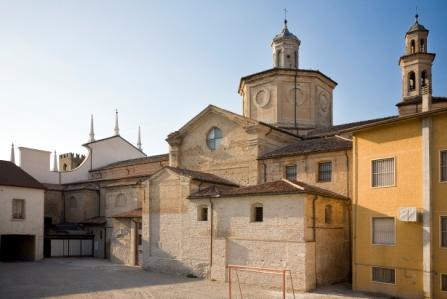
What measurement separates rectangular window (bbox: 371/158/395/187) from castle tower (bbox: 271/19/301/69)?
17352 millimetres

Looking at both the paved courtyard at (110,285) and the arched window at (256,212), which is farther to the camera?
the arched window at (256,212)

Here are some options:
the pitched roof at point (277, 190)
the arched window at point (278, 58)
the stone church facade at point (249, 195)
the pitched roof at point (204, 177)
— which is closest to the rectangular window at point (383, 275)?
the stone church facade at point (249, 195)

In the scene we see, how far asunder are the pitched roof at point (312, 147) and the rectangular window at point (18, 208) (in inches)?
783

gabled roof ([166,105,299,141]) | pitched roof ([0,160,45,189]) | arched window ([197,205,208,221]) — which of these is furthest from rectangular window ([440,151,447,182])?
pitched roof ([0,160,45,189])

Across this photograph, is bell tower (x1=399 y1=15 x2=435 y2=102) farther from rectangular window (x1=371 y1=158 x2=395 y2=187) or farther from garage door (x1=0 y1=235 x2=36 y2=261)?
garage door (x1=0 y1=235 x2=36 y2=261)

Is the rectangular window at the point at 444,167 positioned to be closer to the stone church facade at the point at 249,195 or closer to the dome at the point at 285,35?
the stone church facade at the point at 249,195

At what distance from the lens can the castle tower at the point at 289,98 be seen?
110 ft

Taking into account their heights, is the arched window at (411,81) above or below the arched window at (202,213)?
above

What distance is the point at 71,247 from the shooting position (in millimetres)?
38406

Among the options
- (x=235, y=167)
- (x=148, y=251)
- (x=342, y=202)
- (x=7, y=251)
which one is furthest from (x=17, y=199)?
(x=342, y=202)

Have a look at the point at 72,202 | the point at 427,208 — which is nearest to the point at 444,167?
the point at 427,208

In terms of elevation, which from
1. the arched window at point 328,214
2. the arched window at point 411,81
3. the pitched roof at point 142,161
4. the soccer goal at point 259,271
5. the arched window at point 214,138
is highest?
the arched window at point 411,81

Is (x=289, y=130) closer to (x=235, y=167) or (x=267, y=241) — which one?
(x=235, y=167)

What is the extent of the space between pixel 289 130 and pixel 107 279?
57.0 feet
